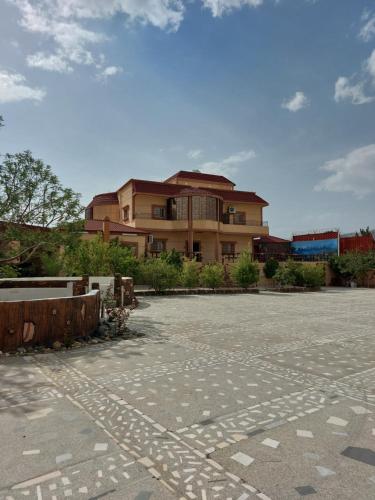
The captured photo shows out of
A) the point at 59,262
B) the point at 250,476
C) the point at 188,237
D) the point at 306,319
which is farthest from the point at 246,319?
the point at 188,237

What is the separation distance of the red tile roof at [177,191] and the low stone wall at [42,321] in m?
23.4

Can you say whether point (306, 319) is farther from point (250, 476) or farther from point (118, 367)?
point (250, 476)

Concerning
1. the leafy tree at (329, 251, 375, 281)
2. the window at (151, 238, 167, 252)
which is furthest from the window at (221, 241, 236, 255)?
the leafy tree at (329, 251, 375, 281)

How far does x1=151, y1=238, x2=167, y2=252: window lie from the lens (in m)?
30.0

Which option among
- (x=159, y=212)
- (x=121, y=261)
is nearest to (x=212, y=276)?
(x=121, y=261)

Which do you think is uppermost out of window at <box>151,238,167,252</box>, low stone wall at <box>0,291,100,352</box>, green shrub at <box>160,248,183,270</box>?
window at <box>151,238,167,252</box>

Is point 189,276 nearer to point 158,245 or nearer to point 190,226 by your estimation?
point 190,226

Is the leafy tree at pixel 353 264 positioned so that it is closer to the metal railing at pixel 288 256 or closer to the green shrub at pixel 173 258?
the metal railing at pixel 288 256

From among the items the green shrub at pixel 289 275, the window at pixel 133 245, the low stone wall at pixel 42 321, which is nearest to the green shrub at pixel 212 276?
the window at pixel 133 245

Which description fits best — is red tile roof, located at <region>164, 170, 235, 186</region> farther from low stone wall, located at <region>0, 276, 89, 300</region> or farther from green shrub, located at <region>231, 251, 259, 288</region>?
low stone wall, located at <region>0, 276, 89, 300</region>

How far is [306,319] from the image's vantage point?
1060 centimetres

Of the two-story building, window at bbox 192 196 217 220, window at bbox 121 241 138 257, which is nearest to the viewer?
window at bbox 121 241 138 257

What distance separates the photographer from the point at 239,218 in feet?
112

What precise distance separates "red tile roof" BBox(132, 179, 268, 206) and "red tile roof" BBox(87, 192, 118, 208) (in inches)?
188
